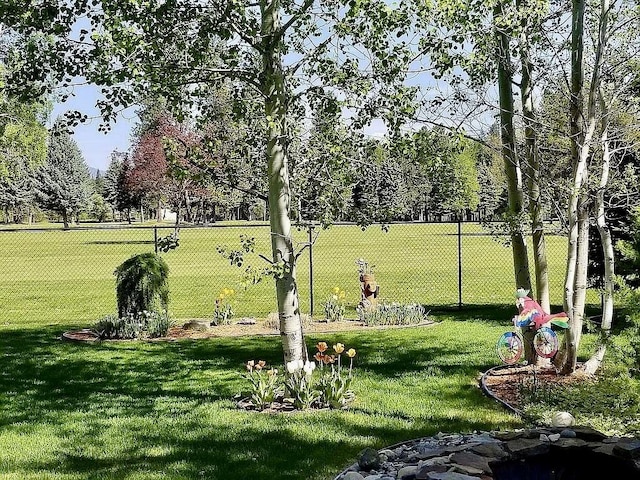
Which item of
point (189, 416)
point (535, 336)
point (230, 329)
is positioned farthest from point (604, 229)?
point (230, 329)

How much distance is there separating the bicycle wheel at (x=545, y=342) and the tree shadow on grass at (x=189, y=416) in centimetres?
69

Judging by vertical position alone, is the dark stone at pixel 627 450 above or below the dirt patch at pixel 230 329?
above

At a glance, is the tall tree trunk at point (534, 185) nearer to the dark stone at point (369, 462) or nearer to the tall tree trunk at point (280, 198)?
the tall tree trunk at point (280, 198)

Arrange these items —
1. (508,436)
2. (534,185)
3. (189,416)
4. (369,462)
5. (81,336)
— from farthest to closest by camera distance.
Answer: (81,336), (534,185), (189,416), (508,436), (369,462)

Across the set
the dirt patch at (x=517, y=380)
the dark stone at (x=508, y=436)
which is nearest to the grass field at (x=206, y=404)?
the dirt patch at (x=517, y=380)

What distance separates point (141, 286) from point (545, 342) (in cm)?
582

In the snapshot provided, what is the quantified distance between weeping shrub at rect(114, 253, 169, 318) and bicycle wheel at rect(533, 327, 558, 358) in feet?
18.7

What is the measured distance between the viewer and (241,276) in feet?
Result: 17.1

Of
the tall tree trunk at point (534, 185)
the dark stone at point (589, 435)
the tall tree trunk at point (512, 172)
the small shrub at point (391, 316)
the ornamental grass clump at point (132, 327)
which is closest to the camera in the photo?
the dark stone at point (589, 435)

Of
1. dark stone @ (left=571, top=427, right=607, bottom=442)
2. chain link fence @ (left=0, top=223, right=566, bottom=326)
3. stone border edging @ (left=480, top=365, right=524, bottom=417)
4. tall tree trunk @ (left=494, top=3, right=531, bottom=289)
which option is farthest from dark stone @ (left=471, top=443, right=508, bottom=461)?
tall tree trunk @ (left=494, top=3, right=531, bottom=289)

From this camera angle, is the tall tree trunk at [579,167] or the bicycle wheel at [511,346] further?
the bicycle wheel at [511,346]

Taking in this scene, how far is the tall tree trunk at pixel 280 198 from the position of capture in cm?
547

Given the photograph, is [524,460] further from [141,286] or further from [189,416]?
[141,286]

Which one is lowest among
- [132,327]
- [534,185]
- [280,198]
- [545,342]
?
[132,327]
